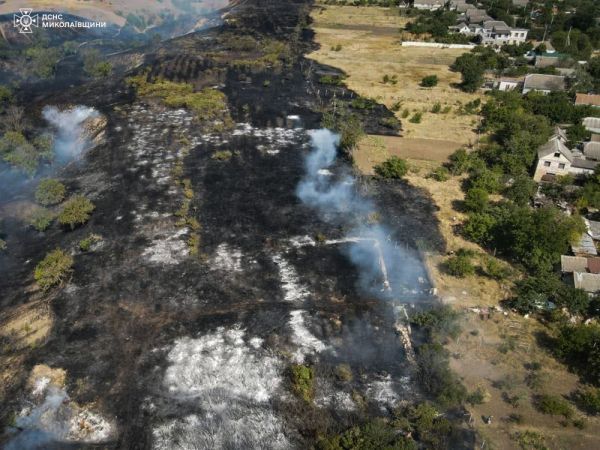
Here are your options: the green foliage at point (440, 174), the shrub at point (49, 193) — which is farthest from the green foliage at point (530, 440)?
the shrub at point (49, 193)

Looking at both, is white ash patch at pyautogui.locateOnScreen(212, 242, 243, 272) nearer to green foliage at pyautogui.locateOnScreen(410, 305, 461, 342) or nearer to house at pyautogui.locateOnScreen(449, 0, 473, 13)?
green foliage at pyautogui.locateOnScreen(410, 305, 461, 342)

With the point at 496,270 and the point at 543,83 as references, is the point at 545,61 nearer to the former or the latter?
the point at 543,83

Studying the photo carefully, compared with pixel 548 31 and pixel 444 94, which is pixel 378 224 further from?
pixel 548 31

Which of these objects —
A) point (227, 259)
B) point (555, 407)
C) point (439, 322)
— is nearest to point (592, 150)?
point (439, 322)

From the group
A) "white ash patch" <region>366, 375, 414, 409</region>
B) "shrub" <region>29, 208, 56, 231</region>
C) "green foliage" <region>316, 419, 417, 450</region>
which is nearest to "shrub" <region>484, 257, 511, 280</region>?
"white ash patch" <region>366, 375, 414, 409</region>

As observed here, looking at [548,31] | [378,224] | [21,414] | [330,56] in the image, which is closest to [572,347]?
[378,224]

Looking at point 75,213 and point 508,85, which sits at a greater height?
point 508,85

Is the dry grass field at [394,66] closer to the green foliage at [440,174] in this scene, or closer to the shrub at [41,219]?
the green foliage at [440,174]
